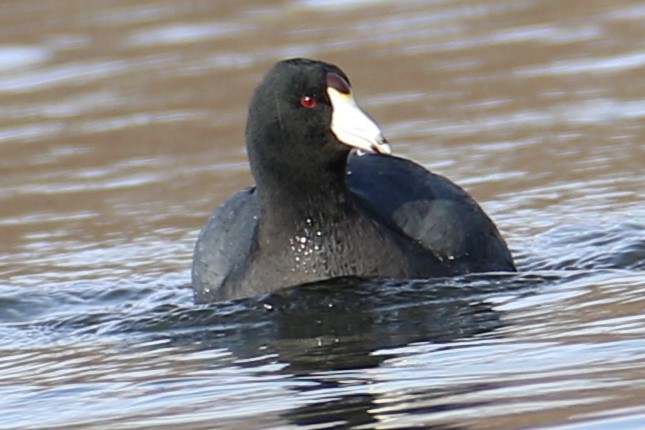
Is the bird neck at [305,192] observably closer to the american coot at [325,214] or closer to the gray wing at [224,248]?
the american coot at [325,214]

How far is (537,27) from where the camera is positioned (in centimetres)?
1209

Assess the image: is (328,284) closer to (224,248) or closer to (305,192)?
(305,192)

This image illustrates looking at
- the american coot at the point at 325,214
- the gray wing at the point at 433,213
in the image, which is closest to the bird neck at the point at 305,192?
the american coot at the point at 325,214

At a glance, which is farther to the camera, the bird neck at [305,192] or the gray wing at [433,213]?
the gray wing at [433,213]

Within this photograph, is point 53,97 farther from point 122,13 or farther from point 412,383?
point 412,383

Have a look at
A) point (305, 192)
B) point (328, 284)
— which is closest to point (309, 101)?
point (305, 192)

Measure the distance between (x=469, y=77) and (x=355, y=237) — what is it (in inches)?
175

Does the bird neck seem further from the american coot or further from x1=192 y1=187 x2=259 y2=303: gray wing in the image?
x1=192 y1=187 x2=259 y2=303: gray wing

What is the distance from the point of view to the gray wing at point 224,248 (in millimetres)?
6973

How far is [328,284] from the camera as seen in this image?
6.67 metres

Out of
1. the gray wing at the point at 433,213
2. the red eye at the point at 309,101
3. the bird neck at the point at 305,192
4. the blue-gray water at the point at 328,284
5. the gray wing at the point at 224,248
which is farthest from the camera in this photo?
the gray wing at the point at 224,248

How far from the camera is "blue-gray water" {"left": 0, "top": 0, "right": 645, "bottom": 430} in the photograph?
5117mm

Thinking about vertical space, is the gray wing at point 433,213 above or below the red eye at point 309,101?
below

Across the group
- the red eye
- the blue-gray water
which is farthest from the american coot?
the blue-gray water
